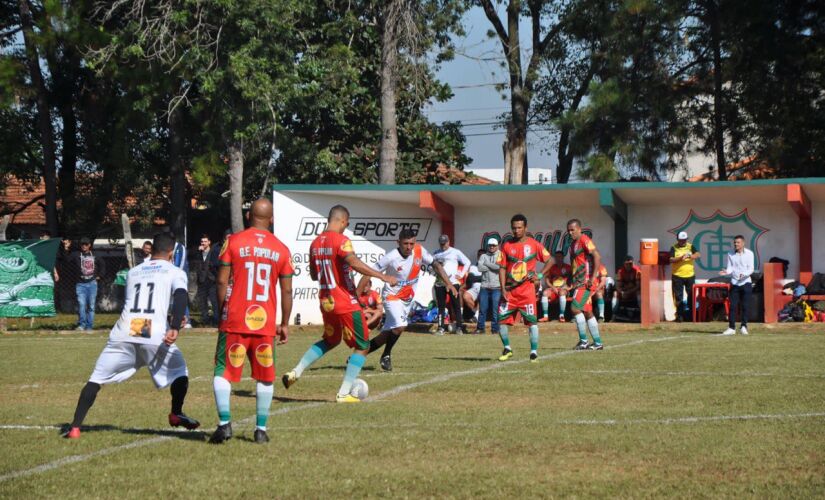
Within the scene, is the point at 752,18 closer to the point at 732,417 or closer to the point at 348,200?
the point at 348,200

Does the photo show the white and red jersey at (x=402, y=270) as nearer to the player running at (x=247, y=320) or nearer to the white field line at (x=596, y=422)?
the white field line at (x=596, y=422)

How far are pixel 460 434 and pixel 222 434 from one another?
1810 mm

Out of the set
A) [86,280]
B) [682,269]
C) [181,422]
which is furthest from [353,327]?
[682,269]

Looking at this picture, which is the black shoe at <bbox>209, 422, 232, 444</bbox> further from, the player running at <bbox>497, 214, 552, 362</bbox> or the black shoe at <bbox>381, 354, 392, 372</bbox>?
the player running at <bbox>497, 214, 552, 362</bbox>

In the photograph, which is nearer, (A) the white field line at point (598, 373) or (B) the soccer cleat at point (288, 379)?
(B) the soccer cleat at point (288, 379)

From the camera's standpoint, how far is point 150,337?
30.3 ft

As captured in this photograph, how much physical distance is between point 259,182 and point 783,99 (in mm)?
17003

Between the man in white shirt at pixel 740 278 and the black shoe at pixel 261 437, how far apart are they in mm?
14518

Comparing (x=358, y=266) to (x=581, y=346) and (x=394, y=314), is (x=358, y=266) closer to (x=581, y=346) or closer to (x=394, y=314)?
(x=394, y=314)

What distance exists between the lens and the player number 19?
29.3 ft

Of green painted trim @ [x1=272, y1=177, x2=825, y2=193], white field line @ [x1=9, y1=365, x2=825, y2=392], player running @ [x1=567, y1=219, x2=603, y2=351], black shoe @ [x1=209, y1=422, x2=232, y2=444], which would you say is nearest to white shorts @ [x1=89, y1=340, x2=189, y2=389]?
black shoe @ [x1=209, y1=422, x2=232, y2=444]

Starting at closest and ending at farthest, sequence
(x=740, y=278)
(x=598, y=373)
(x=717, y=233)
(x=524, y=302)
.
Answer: (x=598, y=373) < (x=524, y=302) < (x=740, y=278) < (x=717, y=233)

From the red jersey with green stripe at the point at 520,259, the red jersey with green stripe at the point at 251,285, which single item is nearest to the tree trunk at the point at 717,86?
the red jersey with green stripe at the point at 520,259

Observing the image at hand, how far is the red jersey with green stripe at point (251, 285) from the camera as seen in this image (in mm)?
8875
